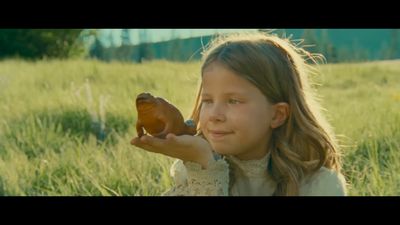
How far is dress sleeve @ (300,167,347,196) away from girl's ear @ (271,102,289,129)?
0.55 feet

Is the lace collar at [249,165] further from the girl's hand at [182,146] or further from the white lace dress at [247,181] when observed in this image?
the girl's hand at [182,146]

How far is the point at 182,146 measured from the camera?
1.82 metres

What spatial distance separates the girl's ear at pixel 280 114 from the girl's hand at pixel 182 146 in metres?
0.23

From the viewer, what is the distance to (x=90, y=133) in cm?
288

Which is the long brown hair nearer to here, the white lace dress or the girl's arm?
the white lace dress

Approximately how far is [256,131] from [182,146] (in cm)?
24

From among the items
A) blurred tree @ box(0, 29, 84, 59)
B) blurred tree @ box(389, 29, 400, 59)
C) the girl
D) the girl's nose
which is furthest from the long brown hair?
blurred tree @ box(0, 29, 84, 59)

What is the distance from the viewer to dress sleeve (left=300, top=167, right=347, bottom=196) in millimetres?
1965

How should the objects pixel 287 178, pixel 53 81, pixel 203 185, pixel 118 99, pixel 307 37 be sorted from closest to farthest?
pixel 203 185
pixel 287 178
pixel 307 37
pixel 118 99
pixel 53 81

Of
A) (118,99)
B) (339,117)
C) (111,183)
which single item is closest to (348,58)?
(339,117)

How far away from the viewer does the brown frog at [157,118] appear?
1740 mm

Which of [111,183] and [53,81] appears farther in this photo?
[53,81]

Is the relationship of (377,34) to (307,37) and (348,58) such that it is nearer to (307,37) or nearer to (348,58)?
(307,37)

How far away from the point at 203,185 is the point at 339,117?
3.45 feet
